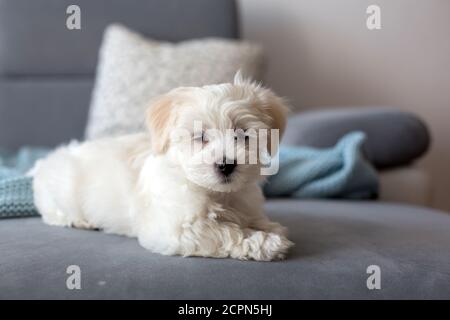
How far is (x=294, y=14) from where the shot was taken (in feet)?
10.5

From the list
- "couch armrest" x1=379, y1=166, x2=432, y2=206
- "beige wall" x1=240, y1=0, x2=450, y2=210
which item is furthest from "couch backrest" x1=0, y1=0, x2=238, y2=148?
"couch armrest" x1=379, y1=166, x2=432, y2=206

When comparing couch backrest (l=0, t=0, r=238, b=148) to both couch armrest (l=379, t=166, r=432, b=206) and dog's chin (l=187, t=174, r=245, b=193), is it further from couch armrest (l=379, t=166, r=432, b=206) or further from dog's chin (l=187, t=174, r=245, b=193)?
dog's chin (l=187, t=174, r=245, b=193)

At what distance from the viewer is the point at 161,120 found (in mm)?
1375

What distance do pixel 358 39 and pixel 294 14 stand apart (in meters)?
0.40

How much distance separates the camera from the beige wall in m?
3.15

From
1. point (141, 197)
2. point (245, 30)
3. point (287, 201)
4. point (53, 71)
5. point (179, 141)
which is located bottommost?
point (287, 201)

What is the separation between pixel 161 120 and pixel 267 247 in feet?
1.35

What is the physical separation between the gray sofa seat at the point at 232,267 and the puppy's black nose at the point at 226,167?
210 mm

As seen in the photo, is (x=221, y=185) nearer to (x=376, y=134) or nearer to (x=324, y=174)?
(x=324, y=174)

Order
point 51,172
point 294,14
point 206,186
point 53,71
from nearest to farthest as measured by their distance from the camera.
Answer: point 206,186
point 51,172
point 53,71
point 294,14

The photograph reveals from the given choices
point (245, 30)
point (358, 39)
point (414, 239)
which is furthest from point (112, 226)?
point (358, 39)

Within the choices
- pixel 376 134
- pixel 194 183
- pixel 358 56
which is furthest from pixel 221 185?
pixel 358 56

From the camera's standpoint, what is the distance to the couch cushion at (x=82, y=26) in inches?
112

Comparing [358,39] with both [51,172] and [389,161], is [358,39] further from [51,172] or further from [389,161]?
[51,172]
